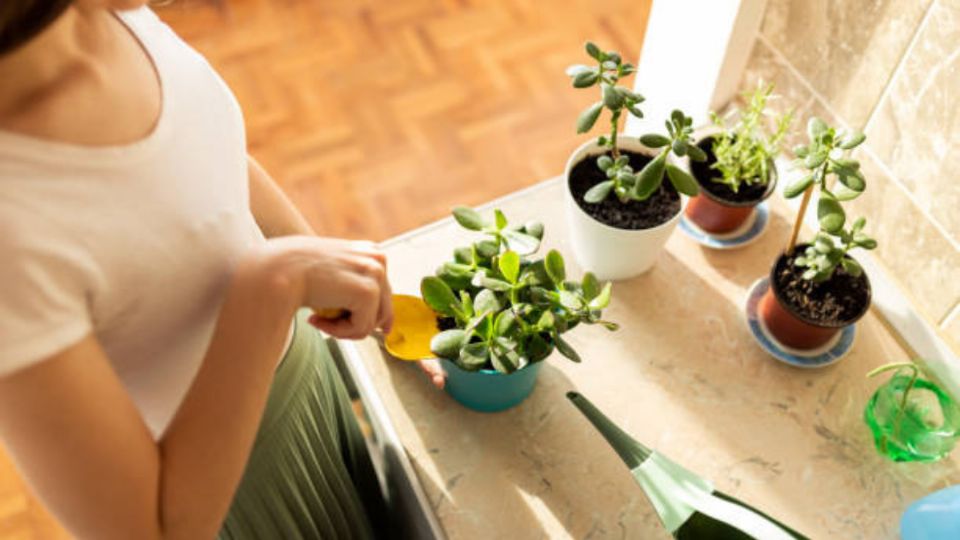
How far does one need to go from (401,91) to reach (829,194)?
5.66 ft

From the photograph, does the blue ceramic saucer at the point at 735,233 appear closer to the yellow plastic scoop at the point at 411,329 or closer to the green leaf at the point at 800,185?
the green leaf at the point at 800,185

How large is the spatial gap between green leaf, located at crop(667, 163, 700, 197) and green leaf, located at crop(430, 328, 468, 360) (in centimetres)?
30

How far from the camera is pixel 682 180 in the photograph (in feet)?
3.09

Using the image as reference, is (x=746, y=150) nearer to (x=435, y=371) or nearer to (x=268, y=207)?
(x=435, y=371)

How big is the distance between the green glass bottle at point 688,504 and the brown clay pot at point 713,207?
1.17 feet

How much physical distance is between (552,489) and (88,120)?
0.64m

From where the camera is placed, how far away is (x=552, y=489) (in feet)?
3.20

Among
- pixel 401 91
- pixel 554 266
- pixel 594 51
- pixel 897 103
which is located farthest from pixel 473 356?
pixel 401 91

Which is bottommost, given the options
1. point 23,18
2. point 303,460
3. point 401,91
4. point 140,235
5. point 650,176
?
point 401,91

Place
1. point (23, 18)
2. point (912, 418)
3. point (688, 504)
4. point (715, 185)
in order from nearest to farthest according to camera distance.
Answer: point (23, 18) → point (688, 504) → point (912, 418) → point (715, 185)

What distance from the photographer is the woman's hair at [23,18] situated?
0.52 meters

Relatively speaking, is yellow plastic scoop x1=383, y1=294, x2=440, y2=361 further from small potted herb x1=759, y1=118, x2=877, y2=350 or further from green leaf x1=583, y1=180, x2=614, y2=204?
small potted herb x1=759, y1=118, x2=877, y2=350

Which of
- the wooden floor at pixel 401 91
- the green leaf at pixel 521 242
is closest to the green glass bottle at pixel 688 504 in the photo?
the green leaf at pixel 521 242

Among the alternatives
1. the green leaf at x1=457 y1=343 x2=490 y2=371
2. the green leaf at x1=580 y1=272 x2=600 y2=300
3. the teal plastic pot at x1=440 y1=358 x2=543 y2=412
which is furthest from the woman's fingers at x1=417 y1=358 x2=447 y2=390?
the green leaf at x1=580 y1=272 x2=600 y2=300
